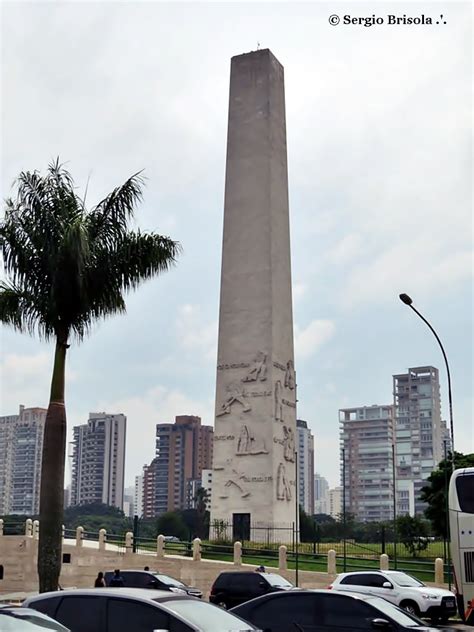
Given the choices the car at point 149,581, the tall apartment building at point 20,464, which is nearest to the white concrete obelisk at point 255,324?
the car at point 149,581

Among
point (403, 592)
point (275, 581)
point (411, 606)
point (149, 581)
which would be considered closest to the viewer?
point (411, 606)

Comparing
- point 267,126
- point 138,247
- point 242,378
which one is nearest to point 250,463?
point 242,378

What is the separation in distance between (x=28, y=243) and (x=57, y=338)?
2430 millimetres

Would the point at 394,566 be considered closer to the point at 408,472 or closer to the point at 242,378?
the point at 242,378

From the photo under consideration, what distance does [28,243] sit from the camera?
74.2ft

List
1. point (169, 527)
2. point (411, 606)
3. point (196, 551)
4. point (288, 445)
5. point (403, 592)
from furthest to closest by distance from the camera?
point (169, 527)
point (288, 445)
point (196, 551)
point (403, 592)
point (411, 606)

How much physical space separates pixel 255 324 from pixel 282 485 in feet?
25.0

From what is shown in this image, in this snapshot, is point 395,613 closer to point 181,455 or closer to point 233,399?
point 233,399

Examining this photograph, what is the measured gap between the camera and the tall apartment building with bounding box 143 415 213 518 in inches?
5571

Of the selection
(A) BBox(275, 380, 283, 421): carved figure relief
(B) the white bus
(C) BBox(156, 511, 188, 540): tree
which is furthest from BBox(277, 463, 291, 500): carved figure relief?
(C) BBox(156, 511, 188, 540): tree

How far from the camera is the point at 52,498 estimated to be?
20.7 metres

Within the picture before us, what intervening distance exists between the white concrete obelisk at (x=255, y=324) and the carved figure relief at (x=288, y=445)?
1.9 inches

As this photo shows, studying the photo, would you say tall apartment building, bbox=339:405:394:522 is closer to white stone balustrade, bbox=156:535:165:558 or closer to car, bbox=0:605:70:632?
white stone balustrade, bbox=156:535:165:558

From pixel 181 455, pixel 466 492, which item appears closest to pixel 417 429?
pixel 181 455
